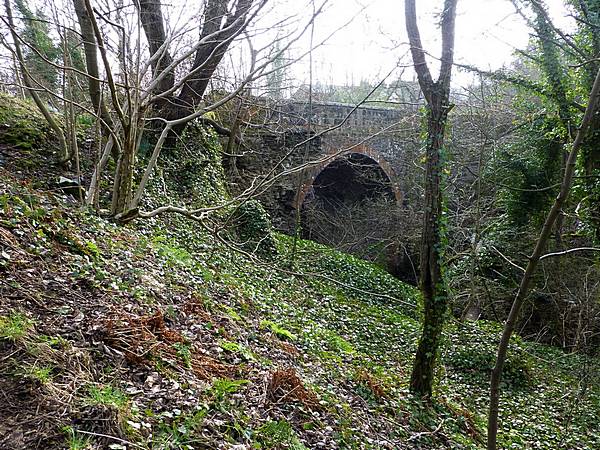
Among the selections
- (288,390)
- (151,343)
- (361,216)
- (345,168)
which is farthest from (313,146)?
(151,343)

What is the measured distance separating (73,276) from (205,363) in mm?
1301

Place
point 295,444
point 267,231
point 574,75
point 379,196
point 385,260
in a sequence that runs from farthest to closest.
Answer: point 379,196
point 385,260
point 267,231
point 574,75
point 295,444

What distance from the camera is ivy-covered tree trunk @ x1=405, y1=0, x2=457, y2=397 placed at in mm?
4992

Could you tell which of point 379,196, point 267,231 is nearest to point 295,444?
point 267,231

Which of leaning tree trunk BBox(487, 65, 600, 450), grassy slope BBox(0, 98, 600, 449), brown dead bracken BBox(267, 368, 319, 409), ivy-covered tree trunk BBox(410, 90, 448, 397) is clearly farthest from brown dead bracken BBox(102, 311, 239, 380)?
ivy-covered tree trunk BBox(410, 90, 448, 397)

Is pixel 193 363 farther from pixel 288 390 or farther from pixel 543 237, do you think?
pixel 543 237

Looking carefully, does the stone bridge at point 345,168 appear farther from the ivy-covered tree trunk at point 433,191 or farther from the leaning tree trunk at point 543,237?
the leaning tree trunk at point 543,237

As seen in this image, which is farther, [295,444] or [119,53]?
[119,53]

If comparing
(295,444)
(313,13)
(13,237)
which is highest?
(313,13)

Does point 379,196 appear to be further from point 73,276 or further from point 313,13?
point 73,276

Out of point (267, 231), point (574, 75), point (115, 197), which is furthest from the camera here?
point (267, 231)

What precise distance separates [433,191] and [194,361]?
3386mm

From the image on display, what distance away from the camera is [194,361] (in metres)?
3.27

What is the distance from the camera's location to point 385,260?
13867mm
